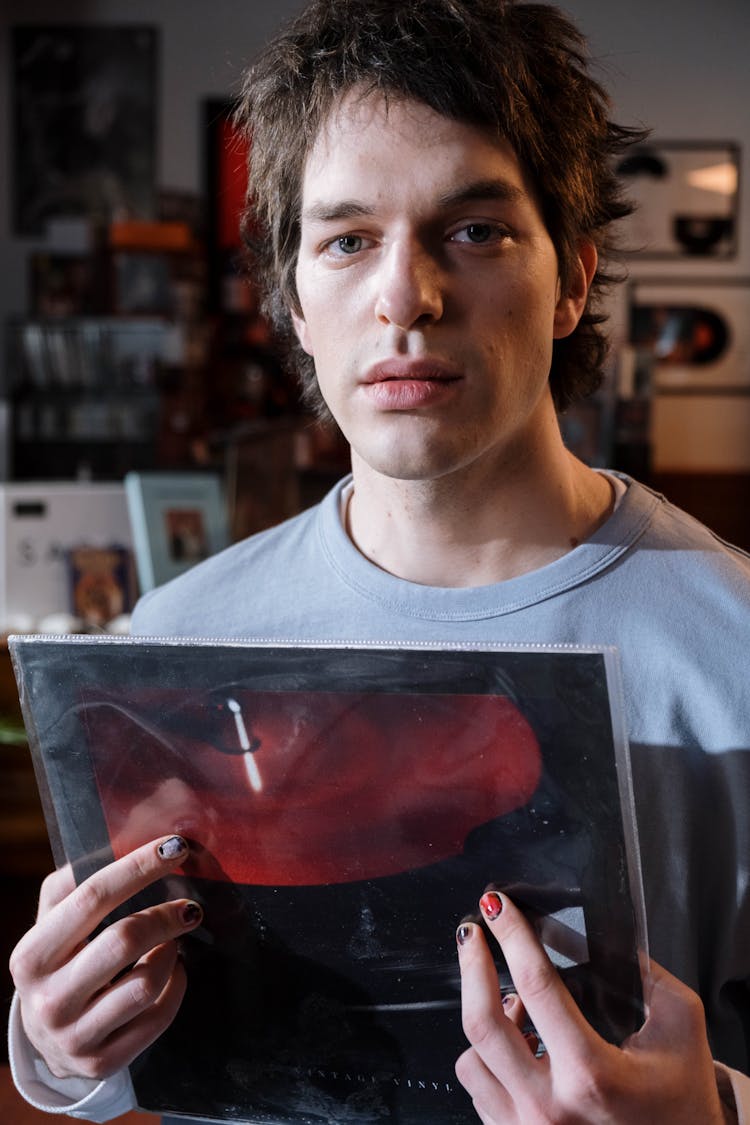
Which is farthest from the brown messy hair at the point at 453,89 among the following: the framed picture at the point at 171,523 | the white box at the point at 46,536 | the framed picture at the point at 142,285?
the framed picture at the point at 142,285

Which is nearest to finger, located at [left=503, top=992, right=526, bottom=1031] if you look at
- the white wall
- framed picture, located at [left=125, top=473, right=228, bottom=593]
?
framed picture, located at [left=125, top=473, right=228, bottom=593]

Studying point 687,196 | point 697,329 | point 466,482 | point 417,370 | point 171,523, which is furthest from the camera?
point 697,329

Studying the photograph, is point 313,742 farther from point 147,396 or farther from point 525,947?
point 147,396

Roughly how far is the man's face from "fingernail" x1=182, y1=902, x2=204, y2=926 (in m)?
0.36

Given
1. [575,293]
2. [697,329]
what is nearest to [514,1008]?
[575,293]

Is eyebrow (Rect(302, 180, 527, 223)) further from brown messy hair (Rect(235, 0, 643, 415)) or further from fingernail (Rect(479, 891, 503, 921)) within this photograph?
fingernail (Rect(479, 891, 503, 921))

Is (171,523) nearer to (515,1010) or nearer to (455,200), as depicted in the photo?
(455,200)

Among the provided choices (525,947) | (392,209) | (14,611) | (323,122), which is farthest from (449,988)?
(14,611)

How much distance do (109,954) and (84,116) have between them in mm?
7932

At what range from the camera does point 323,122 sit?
1105mm

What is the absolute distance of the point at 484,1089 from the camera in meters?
0.86

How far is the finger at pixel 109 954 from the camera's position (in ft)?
3.00

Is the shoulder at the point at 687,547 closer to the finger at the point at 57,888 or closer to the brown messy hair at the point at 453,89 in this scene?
the brown messy hair at the point at 453,89

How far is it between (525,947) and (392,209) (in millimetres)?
556
